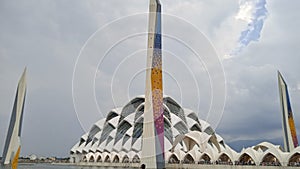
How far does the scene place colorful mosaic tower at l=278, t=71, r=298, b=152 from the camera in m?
27.0

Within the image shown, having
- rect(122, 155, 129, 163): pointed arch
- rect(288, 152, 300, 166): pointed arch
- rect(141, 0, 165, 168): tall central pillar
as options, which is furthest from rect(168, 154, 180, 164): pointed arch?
rect(141, 0, 165, 168): tall central pillar

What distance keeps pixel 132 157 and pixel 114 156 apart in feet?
13.9

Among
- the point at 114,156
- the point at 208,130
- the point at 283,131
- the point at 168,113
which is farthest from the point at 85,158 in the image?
the point at 283,131

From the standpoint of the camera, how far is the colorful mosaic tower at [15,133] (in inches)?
527

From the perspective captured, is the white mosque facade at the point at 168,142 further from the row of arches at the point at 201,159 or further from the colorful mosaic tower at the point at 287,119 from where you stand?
the colorful mosaic tower at the point at 287,119

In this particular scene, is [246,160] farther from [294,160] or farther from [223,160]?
[294,160]

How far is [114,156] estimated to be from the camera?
43.8 meters

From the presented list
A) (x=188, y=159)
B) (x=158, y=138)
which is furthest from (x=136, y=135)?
(x=158, y=138)

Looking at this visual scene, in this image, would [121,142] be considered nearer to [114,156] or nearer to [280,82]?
[114,156]

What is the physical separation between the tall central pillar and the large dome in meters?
17.0

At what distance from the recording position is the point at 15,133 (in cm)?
1376

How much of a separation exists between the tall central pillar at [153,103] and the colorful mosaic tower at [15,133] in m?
7.45

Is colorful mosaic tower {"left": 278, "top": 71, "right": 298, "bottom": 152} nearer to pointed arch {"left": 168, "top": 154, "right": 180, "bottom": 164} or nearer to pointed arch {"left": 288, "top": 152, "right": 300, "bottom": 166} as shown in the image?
pointed arch {"left": 288, "top": 152, "right": 300, "bottom": 166}

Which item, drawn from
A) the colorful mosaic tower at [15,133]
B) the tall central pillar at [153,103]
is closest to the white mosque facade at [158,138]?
the tall central pillar at [153,103]
